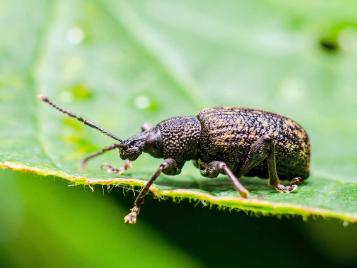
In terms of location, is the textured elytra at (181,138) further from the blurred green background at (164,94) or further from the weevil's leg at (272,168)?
the weevil's leg at (272,168)

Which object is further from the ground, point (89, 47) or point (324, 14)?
point (324, 14)

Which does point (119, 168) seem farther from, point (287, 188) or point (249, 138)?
point (287, 188)

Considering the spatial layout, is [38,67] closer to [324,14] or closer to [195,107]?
[195,107]

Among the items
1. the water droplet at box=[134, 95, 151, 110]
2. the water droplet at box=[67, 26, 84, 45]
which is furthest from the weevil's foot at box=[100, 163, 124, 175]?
the water droplet at box=[67, 26, 84, 45]

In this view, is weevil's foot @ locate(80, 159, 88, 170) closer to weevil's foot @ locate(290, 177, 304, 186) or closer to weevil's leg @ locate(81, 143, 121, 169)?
weevil's leg @ locate(81, 143, 121, 169)

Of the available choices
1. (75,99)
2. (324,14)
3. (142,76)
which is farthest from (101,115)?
(324,14)

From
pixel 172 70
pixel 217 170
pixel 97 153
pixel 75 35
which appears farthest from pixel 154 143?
pixel 75 35

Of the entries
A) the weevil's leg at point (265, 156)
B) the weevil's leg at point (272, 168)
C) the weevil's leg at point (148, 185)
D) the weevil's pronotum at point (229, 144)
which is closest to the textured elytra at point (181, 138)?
the weevil's pronotum at point (229, 144)
